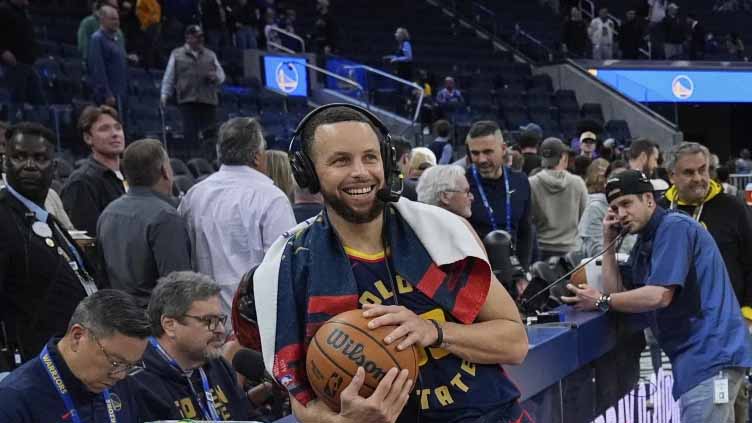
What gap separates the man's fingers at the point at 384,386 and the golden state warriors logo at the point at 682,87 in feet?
73.4

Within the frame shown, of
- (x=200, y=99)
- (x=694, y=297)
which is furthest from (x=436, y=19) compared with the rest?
(x=694, y=297)

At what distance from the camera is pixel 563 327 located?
175 inches

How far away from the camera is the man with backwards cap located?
4406 mm

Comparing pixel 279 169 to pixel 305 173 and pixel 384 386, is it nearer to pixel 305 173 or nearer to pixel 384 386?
pixel 305 173

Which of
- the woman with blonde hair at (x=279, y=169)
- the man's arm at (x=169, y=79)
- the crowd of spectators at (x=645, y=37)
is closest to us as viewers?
the woman with blonde hair at (x=279, y=169)

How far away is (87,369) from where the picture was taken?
10.8 feet

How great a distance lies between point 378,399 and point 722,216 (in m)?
3.68

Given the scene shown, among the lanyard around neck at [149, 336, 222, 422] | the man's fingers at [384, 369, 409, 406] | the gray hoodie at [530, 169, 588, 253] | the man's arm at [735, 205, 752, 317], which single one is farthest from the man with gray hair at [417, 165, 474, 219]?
the man's fingers at [384, 369, 409, 406]

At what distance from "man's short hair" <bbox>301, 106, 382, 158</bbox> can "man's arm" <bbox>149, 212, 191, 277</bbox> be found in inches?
88.5

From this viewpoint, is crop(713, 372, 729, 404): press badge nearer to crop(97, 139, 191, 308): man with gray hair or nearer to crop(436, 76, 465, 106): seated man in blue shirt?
crop(97, 139, 191, 308): man with gray hair

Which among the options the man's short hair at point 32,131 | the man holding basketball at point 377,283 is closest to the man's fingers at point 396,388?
the man holding basketball at point 377,283

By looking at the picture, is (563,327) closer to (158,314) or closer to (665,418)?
(665,418)

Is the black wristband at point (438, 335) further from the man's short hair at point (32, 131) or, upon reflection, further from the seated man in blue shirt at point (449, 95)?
the seated man in blue shirt at point (449, 95)

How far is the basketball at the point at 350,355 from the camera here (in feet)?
6.73
